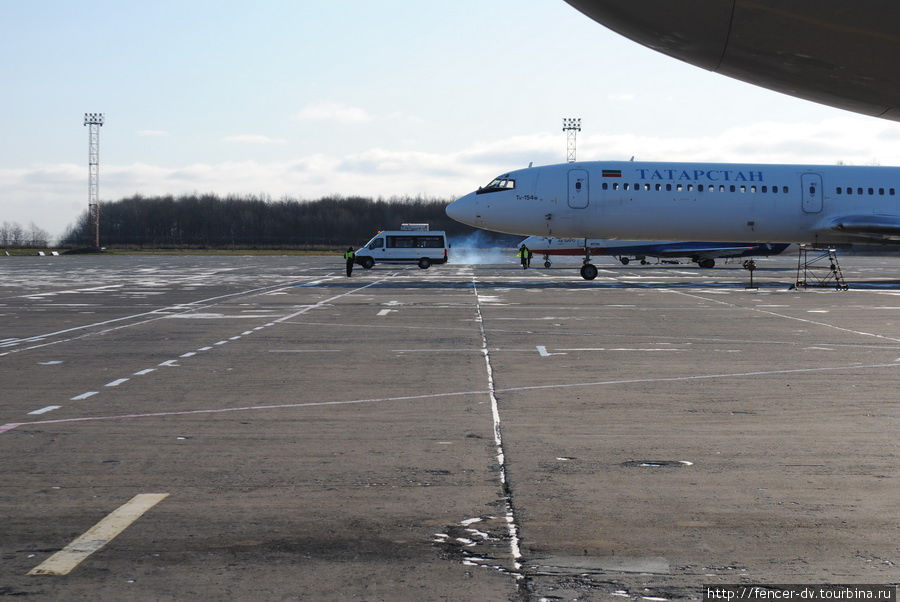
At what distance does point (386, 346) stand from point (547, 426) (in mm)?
9513

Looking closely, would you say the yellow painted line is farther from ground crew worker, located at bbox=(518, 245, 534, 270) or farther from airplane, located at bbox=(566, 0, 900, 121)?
ground crew worker, located at bbox=(518, 245, 534, 270)

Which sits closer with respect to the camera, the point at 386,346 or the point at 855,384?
the point at 855,384

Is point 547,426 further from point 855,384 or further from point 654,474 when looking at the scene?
point 855,384

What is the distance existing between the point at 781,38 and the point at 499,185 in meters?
39.8

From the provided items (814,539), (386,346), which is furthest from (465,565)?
(386,346)

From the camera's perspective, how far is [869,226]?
45.4 meters

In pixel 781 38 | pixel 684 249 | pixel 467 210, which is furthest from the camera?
pixel 684 249

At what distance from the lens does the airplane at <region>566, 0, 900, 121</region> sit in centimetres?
604

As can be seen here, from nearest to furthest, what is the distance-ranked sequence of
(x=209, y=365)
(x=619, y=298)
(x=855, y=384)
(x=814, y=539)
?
1. (x=814, y=539)
2. (x=855, y=384)
3. (x=209, y=365)
4. (x=619, y=298)

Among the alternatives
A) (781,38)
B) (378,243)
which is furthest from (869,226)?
(781,38)

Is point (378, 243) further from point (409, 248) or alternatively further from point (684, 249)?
point (684, 249)

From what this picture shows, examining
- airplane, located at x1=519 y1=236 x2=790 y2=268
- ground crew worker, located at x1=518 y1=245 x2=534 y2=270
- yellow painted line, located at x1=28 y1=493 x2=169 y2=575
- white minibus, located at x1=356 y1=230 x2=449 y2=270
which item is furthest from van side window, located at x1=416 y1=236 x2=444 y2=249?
yellow painted line, located at x1=28 y1=493 x2=169 y2=575

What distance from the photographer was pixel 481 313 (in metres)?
30.6

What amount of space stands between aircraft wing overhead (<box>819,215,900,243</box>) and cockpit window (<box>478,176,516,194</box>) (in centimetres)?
1360
